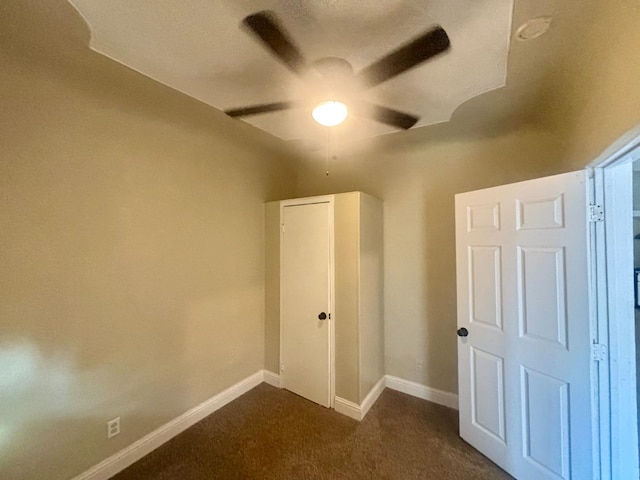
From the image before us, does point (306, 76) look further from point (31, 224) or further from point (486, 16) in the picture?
point (31, 224)

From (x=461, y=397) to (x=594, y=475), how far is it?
79cm

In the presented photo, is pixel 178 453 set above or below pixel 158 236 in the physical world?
below

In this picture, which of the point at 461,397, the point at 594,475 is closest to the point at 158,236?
the point at 461,397

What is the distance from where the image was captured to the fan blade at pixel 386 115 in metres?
→ 2.01

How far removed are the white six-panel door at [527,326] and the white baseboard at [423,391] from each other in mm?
502

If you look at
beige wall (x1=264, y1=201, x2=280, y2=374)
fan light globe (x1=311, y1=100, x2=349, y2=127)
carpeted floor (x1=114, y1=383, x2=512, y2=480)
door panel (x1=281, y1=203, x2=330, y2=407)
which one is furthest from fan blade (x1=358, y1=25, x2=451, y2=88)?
carpeted floor (x1=114, y1=383, x2=512, y2=480)

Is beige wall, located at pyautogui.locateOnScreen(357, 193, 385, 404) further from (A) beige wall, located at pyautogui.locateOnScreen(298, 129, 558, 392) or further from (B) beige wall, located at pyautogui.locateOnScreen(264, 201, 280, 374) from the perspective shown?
(B) beige wall, located at pyautogui.locateOnScreen(264, 201, 280, 374)

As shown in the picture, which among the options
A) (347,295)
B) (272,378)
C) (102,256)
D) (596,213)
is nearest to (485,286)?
(596,213)

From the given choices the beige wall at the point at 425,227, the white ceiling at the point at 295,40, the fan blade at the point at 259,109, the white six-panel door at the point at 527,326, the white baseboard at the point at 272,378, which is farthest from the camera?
the white baseboard at the point at 272,378

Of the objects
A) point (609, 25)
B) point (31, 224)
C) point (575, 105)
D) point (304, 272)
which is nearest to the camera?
point (609, 25)

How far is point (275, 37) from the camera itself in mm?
1314

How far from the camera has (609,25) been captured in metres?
1.11

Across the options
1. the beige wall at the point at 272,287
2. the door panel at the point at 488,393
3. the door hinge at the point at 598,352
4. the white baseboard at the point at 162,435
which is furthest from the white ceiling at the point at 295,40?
the white baseboard at the point at 162,435

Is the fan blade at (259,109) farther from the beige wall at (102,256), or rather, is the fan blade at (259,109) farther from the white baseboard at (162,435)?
the white baseboard at (162,435)
